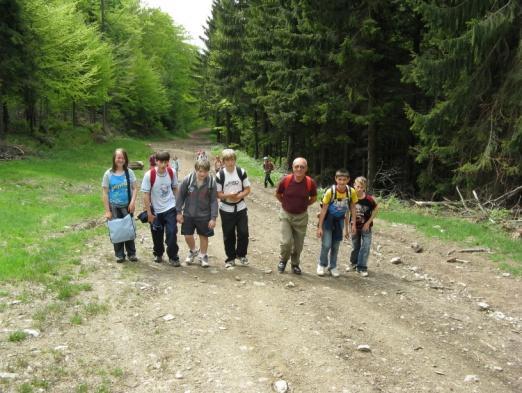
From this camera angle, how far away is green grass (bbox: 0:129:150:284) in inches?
313

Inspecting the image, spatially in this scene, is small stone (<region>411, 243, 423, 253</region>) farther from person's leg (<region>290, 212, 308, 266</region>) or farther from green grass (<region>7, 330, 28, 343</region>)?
green grass (<region>7, 330, 28, 343</region>)

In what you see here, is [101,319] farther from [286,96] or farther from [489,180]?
[286,96]

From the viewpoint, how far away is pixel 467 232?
11.5 meters

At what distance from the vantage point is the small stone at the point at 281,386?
4340 millimetres

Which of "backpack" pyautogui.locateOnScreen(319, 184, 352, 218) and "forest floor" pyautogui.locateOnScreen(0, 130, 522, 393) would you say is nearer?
"forest floor" pyautogui.locateOnScreen(0, 130, 522, 393)

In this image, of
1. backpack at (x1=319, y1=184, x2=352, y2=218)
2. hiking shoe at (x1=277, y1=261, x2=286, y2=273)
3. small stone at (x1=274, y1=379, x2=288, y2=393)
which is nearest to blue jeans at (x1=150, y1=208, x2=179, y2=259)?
hiking shoe at (x1=277, y1=261, x2=286, y2=273)

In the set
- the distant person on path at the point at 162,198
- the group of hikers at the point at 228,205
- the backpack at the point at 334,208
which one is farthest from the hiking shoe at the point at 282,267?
the distant person on path at the point at 162,198

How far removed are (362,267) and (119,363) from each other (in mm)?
5038

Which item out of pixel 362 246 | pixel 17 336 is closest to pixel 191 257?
pixel 362 246

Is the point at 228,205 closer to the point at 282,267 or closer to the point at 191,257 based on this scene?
the point at 191,257

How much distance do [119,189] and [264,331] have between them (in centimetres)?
397

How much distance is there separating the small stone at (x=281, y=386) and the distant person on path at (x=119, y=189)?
4.58 meters

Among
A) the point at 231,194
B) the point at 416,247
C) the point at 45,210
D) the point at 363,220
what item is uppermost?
the point at 231,194

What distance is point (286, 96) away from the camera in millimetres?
22359
